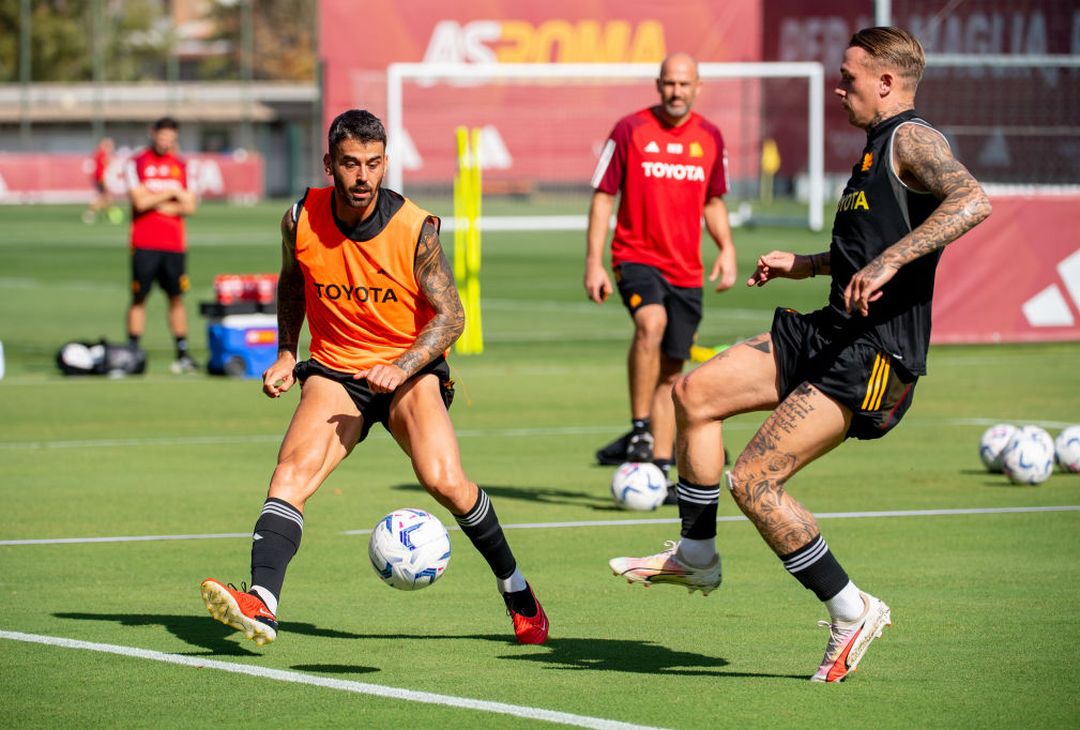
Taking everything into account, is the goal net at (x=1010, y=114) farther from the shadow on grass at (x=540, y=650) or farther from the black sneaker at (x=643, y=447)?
the shadow on grass at (x=540, y=650)

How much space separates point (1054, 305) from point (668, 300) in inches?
379

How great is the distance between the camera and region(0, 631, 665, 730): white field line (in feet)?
19.5

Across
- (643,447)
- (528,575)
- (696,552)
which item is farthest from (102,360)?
(696,552)

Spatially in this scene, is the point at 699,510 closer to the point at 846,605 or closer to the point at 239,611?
the point at 846,605

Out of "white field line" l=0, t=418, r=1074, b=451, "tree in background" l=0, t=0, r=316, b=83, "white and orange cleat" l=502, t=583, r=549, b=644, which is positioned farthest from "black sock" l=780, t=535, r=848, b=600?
"tree in background" l=0, t=0, r=316, b=83

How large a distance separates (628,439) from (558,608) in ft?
13.9

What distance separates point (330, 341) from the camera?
7309mm

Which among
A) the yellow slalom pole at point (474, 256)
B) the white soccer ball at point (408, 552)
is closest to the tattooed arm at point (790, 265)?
the white soccer ball at point (408, 552)

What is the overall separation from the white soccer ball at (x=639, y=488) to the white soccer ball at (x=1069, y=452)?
3030 mm

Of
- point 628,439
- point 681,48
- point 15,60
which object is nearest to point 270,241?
point 681,48

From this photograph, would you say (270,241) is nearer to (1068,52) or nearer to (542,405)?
(1068,52)

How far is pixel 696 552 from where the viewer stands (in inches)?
268

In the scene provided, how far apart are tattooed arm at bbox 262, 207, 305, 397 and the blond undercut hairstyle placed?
239 centimetres

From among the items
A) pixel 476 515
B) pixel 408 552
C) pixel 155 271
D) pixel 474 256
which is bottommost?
pixel 155 271
